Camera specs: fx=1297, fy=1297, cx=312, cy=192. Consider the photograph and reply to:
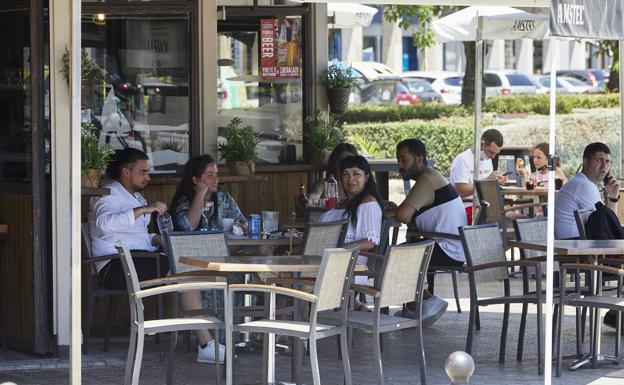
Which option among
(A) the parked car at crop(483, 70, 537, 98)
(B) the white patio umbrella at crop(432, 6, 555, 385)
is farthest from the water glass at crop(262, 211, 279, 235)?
(A) the parked car at crop(483, 70, 537, 98)

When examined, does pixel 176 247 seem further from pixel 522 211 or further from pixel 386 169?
pixel 522 211

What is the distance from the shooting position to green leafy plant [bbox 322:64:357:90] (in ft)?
35.7

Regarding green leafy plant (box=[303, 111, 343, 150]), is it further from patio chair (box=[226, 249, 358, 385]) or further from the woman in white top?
patio chair (box=[226, 249, 358, 385])

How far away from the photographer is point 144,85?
32.7 ft

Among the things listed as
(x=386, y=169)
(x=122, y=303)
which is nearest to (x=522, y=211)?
(x=386, y=169)

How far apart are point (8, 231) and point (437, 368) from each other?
285 cm

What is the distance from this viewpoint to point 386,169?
11953 mm

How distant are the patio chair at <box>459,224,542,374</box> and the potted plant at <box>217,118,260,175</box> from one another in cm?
257

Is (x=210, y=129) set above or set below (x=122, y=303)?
above

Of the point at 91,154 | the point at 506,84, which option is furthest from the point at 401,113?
the point at 91,154

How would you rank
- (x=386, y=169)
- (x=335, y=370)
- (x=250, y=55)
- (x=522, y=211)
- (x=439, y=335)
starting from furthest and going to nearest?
1. (x=522, y=211)
2. (x=386, y=169)
3. (x=250, y=55)
4. (x=439, y=335)
5. (x=335, y=370)

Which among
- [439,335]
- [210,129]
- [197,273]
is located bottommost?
[439,335]

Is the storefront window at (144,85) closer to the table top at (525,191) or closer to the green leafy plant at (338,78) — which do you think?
the green leafy plant at (338,78)

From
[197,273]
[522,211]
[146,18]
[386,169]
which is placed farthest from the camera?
[522,211]
